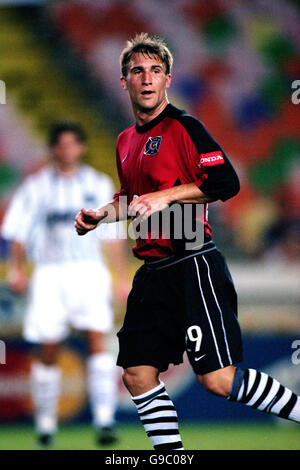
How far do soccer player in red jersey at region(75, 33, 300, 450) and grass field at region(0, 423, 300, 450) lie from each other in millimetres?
1682

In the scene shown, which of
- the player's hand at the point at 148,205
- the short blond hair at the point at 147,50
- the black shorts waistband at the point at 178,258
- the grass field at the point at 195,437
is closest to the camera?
the player's hand at the point at 148,205

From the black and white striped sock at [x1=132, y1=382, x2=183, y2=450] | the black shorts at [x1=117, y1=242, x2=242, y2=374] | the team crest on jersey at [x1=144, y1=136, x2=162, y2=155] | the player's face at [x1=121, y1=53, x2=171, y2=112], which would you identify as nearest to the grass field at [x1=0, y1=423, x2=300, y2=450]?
the black and white striped sock at [x1=132, y1=382, x2=183, y2=450]

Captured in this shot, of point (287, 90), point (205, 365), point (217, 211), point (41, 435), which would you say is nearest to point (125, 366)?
point (205, 365)

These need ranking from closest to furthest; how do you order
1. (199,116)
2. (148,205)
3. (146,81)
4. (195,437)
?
(148,205) < (146,81) < (195,437) < (199,116)

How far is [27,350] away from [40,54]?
213 centimetres

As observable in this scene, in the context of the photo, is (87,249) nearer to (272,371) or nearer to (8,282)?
(8,282)

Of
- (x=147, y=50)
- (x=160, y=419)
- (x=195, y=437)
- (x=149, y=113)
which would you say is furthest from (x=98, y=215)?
(x=195, y=437)

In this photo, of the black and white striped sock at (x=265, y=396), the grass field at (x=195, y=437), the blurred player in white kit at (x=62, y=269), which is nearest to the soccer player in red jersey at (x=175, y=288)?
the black and white striped sock at (x=265, y=396)

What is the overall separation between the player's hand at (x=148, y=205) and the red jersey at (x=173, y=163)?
17 centimetres

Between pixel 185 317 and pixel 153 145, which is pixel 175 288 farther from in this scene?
pixel 153 145

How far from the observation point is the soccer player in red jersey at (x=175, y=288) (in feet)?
9.15

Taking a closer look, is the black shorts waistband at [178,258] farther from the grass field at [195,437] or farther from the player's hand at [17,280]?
the player's hand at [17,280]

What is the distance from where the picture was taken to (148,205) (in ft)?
8.65

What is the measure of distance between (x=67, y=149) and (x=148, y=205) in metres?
2.54
